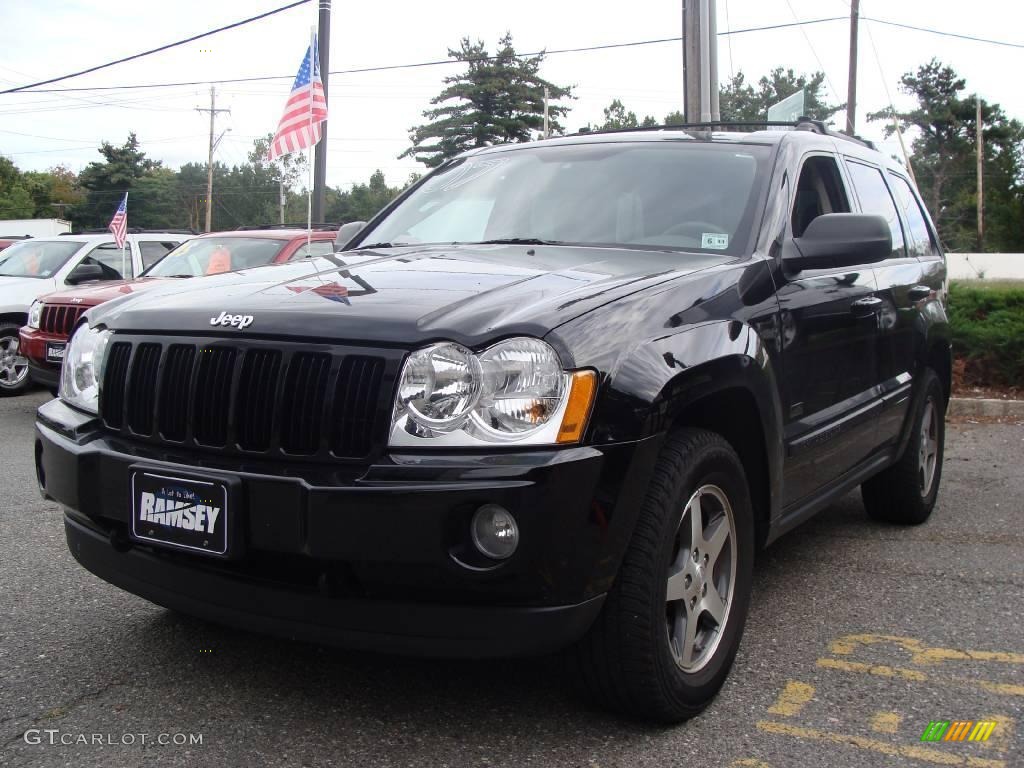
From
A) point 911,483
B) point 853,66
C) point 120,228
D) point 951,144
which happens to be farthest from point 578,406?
point 951,144

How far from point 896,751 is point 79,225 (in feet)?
242

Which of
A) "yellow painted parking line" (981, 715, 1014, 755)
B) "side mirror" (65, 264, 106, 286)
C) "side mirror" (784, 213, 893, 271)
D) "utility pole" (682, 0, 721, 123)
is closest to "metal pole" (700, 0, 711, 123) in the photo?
"utility pole" (682, 0, 721, 123)

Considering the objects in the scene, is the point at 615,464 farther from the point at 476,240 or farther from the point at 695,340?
the point at 476,240

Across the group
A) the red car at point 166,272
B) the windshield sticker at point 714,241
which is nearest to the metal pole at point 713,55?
the red car at point 166,272

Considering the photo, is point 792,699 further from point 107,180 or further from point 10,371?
point 107,180

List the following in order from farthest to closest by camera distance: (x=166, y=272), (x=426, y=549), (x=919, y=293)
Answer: (x=166, y=272) → (x=919, y=293) → (x=426, y=549)

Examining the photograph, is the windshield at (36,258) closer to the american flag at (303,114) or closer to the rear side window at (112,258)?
the rear side window at (112,258)

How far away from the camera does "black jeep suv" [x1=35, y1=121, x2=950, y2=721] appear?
242 cm

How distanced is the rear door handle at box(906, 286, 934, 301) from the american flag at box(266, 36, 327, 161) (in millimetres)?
7871

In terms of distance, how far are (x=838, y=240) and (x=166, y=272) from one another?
7.64 meters

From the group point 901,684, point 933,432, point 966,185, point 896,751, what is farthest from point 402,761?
point 966,185

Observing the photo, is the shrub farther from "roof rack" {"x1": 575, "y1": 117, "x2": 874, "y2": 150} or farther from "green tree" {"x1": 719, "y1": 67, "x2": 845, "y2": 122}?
"green tree" {"x1": 719, "y1": 67, "x2": 845, "y2": 122}

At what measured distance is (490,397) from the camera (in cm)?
248

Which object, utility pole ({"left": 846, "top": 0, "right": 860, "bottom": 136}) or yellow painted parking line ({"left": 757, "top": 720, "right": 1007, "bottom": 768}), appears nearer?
yellow painted parking line ({"left": 757, "top": 720, "right": 1007, "bottom": 768})
